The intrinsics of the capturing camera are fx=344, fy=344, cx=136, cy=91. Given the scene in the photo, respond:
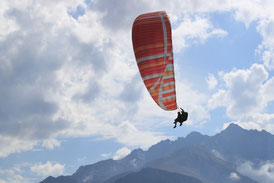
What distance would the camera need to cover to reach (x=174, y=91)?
3925 centimetres

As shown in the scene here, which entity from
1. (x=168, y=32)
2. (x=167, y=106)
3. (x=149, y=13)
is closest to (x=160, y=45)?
(x=168, y=32)

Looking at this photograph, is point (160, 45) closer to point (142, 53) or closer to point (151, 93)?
point (142, 53)

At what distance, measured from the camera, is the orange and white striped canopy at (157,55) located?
39.0 m

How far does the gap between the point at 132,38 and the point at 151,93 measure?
676 centimetres

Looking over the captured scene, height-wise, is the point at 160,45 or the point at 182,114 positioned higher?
the point at 160,45

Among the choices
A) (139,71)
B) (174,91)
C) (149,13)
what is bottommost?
(174,91)

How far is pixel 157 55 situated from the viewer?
39219 millimetres

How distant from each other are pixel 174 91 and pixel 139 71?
4782 mm

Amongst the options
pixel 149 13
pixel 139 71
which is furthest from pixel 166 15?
pixel 139 71

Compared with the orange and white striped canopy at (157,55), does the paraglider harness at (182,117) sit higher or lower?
lower

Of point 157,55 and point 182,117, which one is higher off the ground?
point 157,55

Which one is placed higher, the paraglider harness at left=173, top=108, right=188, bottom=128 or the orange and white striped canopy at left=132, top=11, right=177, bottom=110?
the orange and white striped canopy at left=132, top=11, right=177, bottom=110

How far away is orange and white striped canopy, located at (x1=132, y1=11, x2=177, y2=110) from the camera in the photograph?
3900 centimetres

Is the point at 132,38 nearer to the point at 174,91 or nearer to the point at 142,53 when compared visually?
the point at 142,53
